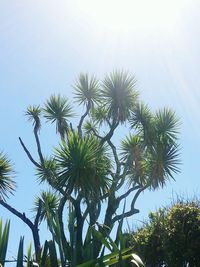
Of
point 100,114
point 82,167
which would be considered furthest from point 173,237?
point 100,114

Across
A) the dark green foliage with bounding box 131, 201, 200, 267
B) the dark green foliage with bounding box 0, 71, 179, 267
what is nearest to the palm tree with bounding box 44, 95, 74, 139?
the dark green foliage with bounding box 0, 71, 179, 267

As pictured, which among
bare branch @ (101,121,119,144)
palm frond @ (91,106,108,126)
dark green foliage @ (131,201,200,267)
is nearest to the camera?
dark green foliage @ (131,201,200,267)

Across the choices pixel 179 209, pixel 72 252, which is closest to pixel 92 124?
pixel 179 209

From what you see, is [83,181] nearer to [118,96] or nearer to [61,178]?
[61,178]

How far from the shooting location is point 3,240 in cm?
565

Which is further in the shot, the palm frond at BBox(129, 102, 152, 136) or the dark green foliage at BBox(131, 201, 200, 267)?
the palm frond at BBox(129, 102, 152, 136)

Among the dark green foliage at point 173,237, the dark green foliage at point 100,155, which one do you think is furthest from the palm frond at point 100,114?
the dark green foliage at point 173,237

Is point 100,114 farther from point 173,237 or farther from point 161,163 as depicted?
point 173,237

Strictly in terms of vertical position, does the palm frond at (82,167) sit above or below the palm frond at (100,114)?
below

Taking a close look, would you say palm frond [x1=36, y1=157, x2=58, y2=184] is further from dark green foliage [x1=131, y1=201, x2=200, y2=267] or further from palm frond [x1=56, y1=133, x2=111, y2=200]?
dark green foliage [x1=131, y1=201, x2=200, y2=267]

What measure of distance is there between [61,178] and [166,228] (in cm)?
426

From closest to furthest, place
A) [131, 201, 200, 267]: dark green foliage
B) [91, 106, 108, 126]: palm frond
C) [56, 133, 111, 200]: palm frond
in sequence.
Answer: [131, 201, 200, 267]: dark green foliage → [56, 133, 111, 200]: palm frond → [91, 106, 108, 126]: palm frond

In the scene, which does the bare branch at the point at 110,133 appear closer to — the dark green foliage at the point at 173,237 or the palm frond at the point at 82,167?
the palm frond at the point at 82,167

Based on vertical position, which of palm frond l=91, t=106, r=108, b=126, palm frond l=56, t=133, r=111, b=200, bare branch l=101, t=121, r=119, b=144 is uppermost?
palm frond l=91, t=106, r=108, b=126
